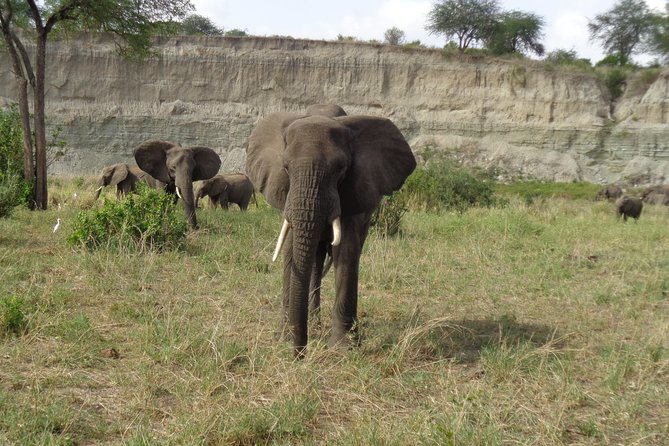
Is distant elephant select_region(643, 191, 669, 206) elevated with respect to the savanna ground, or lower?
lower

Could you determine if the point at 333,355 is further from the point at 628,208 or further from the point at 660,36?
the point at 660,36

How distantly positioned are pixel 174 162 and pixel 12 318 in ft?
25.2

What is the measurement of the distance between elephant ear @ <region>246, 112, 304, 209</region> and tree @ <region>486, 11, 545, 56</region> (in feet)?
136

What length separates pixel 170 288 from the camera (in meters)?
7.54

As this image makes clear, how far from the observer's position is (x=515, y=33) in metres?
46.2

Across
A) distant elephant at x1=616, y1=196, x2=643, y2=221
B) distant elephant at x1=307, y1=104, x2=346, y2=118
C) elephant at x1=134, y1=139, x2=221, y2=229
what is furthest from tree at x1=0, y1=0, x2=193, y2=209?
distant elephant at x1=616, y1=196, x2=643, y2=221

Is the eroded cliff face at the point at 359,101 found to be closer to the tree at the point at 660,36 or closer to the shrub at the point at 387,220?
the tree at the point at 660,36

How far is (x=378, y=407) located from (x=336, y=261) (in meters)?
1.61

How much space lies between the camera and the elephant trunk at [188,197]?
1215cm

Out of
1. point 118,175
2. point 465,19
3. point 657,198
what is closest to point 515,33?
point 465,19

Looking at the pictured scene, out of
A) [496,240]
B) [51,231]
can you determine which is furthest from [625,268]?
[51,231]

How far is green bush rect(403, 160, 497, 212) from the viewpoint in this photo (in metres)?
18.4

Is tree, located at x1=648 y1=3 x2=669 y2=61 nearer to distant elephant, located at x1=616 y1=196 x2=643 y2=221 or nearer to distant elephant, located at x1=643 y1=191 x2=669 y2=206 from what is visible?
distant elephant, located at x1=643 y1=191 x2=669 y2=206

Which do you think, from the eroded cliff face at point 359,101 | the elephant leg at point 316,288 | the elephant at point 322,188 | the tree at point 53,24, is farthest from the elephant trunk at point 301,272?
the eroded cliff face at point 359,101
